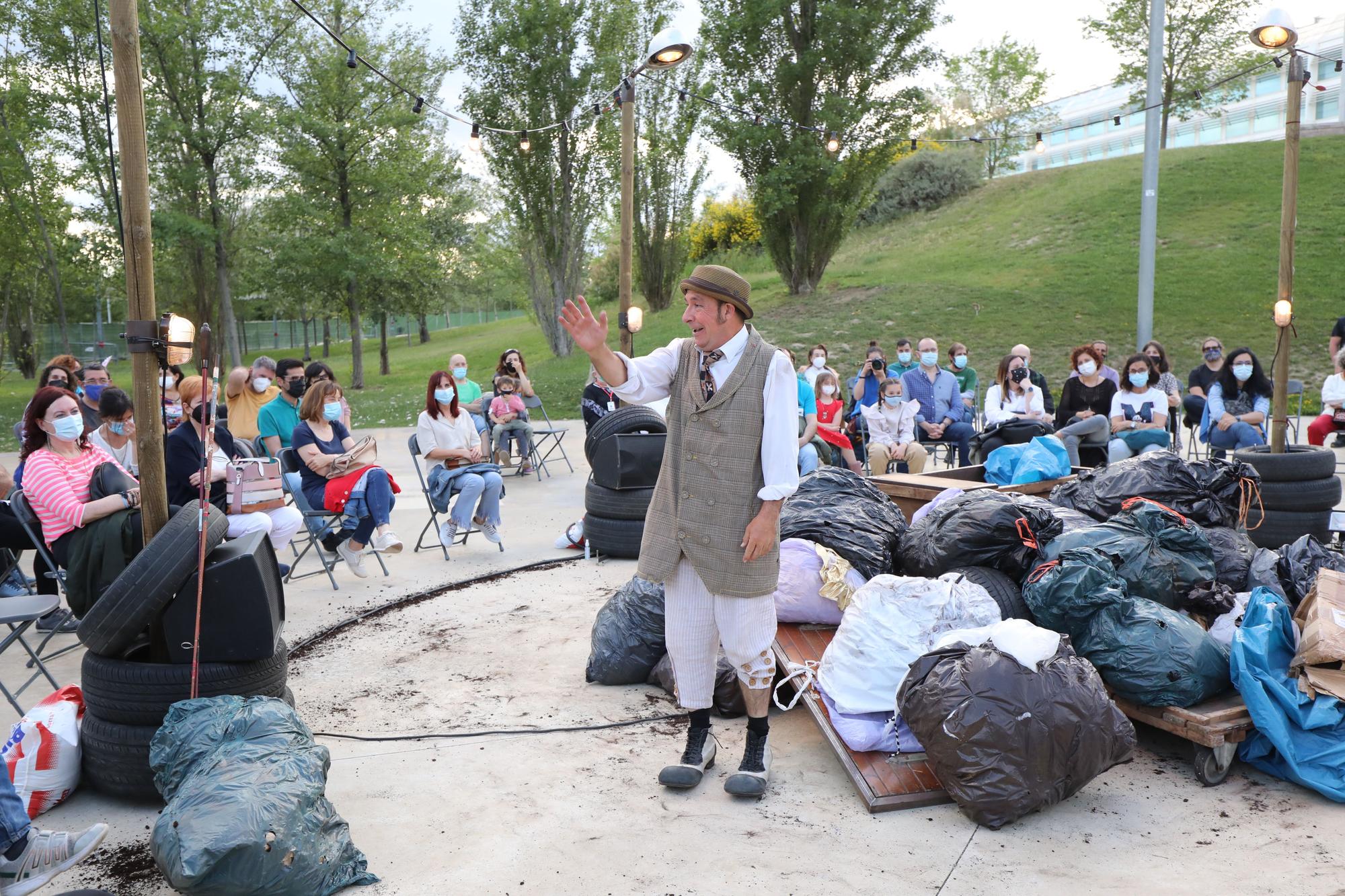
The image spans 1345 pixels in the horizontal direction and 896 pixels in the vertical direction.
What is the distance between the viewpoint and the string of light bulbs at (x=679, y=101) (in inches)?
398

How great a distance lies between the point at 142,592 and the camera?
3379mm

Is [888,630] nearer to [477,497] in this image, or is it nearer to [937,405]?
[477,497]

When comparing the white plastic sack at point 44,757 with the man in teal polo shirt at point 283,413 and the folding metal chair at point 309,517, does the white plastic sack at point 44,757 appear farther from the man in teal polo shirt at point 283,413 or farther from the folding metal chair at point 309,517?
the man in teal polo shirt at point 283,413

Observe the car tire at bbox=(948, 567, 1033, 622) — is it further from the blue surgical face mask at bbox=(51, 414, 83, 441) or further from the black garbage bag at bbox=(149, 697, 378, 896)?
the blue surgical face mask at bbox=(51, 414, 83, 441)

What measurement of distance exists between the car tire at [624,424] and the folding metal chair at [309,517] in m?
1.67

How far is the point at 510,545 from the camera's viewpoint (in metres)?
7.68

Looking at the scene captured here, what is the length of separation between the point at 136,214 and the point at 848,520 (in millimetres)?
3407

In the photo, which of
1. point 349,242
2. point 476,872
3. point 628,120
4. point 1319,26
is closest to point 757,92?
point 349,242

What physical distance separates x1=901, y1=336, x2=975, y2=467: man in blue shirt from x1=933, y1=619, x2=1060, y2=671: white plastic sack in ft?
22.7

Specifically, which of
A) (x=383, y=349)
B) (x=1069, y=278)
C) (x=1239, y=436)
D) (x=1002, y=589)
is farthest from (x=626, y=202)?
(x=383, y=349)

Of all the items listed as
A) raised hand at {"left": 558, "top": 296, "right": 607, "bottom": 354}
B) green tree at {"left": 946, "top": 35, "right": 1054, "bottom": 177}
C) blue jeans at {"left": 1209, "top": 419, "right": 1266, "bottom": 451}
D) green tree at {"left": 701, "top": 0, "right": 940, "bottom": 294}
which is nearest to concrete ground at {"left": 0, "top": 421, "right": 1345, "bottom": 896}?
raised hand at {"left": 558, "top": 296, "right": 607, "bottom": 354}

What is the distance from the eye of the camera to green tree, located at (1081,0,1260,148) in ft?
91.5

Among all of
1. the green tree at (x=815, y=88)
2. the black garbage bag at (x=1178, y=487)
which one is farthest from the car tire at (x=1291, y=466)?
the green tree at (x=815, y=88)

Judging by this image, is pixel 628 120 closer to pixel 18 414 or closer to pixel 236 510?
pixel 236 510
